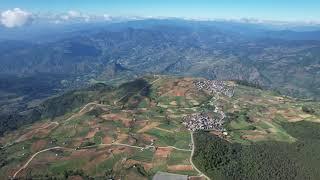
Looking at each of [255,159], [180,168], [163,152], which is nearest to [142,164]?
[163,152]

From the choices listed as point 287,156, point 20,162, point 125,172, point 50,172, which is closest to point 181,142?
point 125,172

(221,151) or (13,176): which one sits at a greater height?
(221,151)

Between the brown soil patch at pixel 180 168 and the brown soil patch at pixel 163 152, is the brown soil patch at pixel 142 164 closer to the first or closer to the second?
the brown soil patch at pixel 180 168

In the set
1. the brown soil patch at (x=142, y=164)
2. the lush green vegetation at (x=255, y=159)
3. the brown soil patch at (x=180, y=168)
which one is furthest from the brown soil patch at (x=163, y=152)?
the lush green vegetation at (x=255, y=159)

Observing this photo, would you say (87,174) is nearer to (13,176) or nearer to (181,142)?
(13,176)

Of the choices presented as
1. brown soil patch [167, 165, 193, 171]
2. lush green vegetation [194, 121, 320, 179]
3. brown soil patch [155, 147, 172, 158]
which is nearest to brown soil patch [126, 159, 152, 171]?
brown soil patch [167, 165, 193, 171]

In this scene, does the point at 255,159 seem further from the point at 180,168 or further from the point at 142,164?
the point at 142,164
